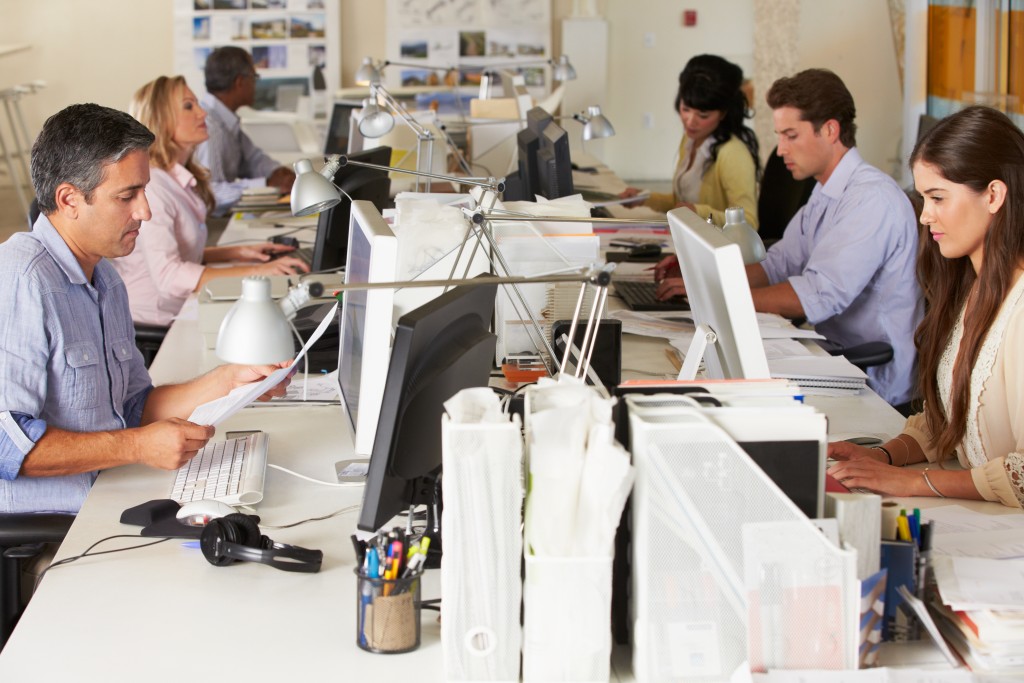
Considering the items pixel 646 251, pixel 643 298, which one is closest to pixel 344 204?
pixel 643 298

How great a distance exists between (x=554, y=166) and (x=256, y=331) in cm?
170

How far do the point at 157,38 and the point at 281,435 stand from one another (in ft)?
19.0

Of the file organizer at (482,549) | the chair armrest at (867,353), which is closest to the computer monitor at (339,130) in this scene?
the chair armrest at (867,353)

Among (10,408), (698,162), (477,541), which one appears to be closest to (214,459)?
(10,408)

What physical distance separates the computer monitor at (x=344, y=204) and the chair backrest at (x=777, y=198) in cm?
162

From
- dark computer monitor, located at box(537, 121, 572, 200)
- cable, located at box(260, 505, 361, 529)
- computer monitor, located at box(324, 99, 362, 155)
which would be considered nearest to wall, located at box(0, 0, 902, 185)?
computer monitor, located at box(324, 99, 362, 155)

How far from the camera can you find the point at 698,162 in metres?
4.36

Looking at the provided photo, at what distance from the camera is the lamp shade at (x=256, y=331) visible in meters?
1.24

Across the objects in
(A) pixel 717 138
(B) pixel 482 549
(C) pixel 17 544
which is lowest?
(C) pixel 17 544

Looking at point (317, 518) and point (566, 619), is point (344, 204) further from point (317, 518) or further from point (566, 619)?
point (566, 619)

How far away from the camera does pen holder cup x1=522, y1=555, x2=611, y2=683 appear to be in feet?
3.86

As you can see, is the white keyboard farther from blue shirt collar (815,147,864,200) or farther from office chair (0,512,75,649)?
blue shirt collar (815,147,864,200)

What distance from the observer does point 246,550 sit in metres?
1.52

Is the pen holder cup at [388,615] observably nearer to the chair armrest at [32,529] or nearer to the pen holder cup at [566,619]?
the pen holder cup at [566,619]
